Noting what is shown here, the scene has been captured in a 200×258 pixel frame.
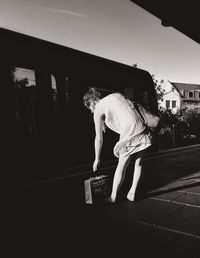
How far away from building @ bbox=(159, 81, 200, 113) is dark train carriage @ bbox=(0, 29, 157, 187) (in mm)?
46107

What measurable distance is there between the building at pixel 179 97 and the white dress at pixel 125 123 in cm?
4970

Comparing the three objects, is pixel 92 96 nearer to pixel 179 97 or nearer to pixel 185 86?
pixel 179 97

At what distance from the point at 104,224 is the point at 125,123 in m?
1.31

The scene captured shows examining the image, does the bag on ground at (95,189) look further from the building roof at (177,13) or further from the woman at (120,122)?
the building roof at (177,13)

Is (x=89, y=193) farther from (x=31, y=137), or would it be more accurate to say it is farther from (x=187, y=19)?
(x=187, y=19)

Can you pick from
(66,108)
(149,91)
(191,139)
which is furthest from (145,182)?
(191,139)

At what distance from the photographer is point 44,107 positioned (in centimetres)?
665

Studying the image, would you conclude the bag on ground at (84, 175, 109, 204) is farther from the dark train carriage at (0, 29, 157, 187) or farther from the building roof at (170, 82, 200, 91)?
the building roof at (170, 82, 200, 91)

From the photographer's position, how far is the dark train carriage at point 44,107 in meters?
5.88

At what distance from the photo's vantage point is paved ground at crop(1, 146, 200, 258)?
8.29 ft

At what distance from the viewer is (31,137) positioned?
6.23 m

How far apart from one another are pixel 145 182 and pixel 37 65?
3781 millimetres

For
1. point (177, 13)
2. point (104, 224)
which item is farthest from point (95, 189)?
point (177, 13)

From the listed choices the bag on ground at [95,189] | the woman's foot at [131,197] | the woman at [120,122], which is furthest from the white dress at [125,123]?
the woman's foot at [131,197]
